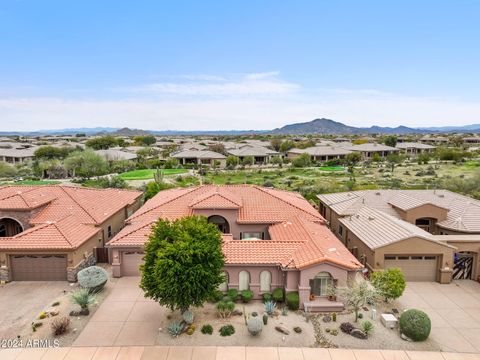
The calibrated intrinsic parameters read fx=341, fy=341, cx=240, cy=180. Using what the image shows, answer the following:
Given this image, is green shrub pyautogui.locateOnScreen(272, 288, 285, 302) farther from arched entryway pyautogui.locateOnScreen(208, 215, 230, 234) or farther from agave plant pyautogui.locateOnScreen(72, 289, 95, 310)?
agave plant pyautogui.locateOnScreen(72, 289, 95, 310)

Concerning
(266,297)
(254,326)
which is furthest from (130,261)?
(254,326)

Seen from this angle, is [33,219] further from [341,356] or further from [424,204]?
[424,204]

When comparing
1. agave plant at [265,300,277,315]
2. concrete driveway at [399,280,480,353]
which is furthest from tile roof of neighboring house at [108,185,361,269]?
concrete driveway at [399,280,480,353]

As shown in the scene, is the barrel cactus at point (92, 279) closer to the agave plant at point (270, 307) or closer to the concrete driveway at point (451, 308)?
the agave plant at point (270, 307)

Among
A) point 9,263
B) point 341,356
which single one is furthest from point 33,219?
point 341,356

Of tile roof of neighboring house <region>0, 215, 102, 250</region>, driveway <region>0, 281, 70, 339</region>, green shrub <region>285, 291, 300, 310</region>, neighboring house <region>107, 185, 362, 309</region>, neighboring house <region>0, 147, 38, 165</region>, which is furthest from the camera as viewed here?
neighboring house <region>0, 147, 38, 165</region>

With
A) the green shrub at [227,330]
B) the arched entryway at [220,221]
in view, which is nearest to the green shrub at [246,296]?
the green shrub at [227,330]

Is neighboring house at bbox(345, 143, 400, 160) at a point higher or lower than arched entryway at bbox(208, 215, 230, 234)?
higher

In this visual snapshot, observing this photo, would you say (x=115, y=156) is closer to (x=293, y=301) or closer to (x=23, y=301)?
(x=23, y=301)
